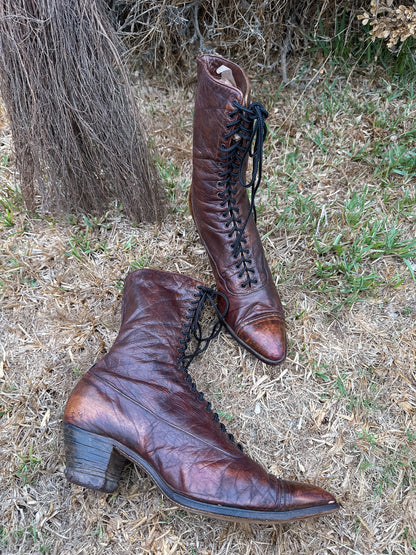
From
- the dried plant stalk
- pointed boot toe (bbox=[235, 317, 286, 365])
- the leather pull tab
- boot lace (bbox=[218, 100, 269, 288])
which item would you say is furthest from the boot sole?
the leather pull tab

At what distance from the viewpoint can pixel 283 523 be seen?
1223mm

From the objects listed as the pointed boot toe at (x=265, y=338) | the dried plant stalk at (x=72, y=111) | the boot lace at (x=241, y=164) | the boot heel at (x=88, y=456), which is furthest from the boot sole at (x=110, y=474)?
the dried plant stalk at (x=72, y=111)

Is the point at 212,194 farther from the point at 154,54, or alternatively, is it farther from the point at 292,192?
the point at 154,54

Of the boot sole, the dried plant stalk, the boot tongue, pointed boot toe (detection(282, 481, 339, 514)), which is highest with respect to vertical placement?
the boot tongue

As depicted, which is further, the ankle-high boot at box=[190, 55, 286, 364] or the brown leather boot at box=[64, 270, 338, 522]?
the ankle-high boot at box=[190, 55, 286, 364]

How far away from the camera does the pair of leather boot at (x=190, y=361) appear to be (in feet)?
3.96

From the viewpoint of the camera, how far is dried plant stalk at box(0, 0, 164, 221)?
1462 mm

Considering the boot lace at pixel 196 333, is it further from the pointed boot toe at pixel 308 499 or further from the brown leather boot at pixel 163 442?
the pointed boot toe at pixel 308 499

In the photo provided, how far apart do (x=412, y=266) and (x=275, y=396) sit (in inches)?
32.4

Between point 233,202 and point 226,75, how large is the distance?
0.44 meters

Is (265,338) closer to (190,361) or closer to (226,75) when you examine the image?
(190,361)

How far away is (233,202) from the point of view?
61.8 inches

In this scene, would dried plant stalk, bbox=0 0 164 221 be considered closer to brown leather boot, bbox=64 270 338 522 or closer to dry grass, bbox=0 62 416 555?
dry grass, bbox=0 62 416 555

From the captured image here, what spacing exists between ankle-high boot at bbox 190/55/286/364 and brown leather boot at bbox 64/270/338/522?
34 centimetres
